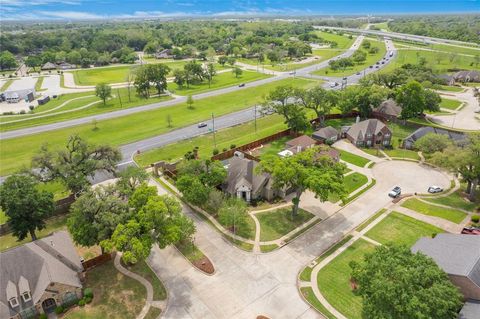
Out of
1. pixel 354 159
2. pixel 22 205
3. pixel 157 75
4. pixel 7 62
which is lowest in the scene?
pixel 354 159

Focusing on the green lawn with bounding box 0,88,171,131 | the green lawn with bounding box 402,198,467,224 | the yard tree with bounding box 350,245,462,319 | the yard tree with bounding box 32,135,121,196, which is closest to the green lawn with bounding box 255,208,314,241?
the yard tree with bounding box 350,245,462,319

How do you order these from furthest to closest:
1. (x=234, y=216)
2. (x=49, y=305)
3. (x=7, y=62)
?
(x=7, y=62) → (x=234, y=216) → (x=49, y=305)

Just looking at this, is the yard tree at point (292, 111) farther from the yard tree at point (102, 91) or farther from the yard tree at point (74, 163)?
the yard tree at point (102, 91)

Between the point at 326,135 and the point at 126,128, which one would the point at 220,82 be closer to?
the point at 126,128

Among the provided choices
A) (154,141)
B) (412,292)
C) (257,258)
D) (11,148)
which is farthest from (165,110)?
(412,292)

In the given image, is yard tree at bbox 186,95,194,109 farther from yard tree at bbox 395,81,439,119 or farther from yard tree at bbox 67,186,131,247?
yard tree at bbox 67,186,131,247

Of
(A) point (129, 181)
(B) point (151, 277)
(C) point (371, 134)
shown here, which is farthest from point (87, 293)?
(C) point (371, 134)

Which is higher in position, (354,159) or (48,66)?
(48,66)
